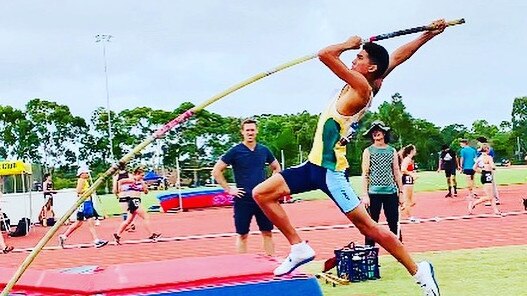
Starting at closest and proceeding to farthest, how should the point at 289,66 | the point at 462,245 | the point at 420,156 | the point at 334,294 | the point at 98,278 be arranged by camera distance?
the point at 289,66, the point at 98,278, the point at 334,294, the point at 462,245, the point at 420,156

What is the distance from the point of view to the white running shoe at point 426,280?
534cm

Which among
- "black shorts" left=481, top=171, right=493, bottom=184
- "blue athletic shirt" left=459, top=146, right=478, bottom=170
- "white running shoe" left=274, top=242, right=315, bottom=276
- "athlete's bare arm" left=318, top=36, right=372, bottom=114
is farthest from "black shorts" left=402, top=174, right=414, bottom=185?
"athlete's bare arm" left=318, top=36, right=372, bottom=114

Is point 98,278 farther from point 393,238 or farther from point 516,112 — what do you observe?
point 516,112

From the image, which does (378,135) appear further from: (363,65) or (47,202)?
(47,202)

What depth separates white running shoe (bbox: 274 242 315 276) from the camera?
16.8 feet

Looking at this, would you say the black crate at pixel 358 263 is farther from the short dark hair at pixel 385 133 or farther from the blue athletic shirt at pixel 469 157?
the blue athletic shirt at pixel 469 157

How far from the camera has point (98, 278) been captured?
5.21 metres

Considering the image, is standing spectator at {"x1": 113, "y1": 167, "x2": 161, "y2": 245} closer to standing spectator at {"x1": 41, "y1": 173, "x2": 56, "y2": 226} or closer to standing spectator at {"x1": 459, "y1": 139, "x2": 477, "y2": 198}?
standing spectator at {"x1": 41, "y1": 173, "x2": 56, "y2": 226}

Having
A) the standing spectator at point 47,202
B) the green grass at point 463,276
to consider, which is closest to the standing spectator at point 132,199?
the green grass at point 463,276

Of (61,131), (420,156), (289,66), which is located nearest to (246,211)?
(289,66)

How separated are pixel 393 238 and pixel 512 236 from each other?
21.2ft

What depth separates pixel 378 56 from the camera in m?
5.37

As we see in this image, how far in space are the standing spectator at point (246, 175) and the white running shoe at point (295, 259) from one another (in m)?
2.31

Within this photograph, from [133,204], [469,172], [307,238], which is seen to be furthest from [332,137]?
[469,172]
